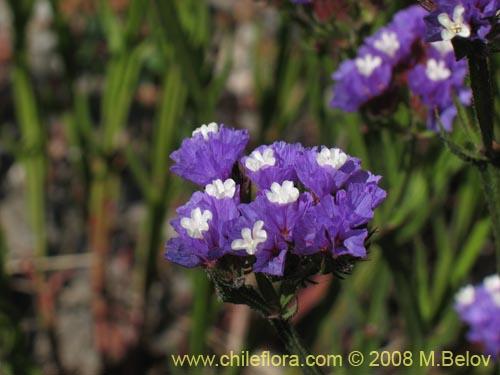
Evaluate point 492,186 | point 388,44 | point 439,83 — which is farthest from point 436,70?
point 492,186

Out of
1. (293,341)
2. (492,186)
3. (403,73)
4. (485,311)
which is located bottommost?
(485,311)

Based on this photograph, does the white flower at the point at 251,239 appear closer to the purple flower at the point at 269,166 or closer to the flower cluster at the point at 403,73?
the purple flower at the point at 269,166

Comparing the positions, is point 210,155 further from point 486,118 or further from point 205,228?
point 486,118

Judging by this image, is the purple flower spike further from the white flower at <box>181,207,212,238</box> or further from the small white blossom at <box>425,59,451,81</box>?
the small white blossom at <box>425,59,451,81</box>

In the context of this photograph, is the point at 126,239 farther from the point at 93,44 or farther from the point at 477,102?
the point at 477,102

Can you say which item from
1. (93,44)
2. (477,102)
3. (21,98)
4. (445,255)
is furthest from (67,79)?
(477,102)

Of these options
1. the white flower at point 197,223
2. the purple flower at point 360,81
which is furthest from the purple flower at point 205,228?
the purple flower at point 360,81
